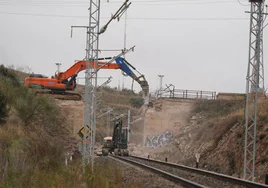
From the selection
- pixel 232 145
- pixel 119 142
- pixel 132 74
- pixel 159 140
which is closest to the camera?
pixel 232 145

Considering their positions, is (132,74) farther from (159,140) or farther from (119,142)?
(159,140)

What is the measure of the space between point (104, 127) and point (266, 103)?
53302 millimetres

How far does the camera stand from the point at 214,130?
47.3 m

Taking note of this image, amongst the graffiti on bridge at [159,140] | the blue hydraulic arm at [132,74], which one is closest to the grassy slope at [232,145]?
the blue hydraulic arm at [132,74]

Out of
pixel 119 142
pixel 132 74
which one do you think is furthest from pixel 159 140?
pixel 132 74

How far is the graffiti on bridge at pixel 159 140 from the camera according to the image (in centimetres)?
6284

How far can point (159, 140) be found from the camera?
207ft

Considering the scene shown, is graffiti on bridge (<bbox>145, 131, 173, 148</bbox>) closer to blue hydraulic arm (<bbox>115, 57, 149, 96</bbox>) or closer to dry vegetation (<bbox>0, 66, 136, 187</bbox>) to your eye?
blue hydraulic arm (<bbox>115, 57, 149, 96</bbox>)

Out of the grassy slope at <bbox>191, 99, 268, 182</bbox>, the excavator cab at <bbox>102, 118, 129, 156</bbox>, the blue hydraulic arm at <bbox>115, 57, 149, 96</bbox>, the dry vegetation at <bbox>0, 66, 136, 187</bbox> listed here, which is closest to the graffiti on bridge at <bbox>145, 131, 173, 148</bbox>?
the excavator cab at <bbox>102, 118, 129, 156</bbox>

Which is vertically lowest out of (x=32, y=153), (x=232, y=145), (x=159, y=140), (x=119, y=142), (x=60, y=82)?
(x=159, y=140)

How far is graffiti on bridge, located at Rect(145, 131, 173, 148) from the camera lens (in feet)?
206

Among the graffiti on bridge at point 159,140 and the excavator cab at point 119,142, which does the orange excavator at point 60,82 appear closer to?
the excavator cab at point 119,142

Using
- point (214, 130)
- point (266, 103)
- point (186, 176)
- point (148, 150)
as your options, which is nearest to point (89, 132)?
point (186, 176)

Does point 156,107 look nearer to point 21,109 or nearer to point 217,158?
point 217,158
